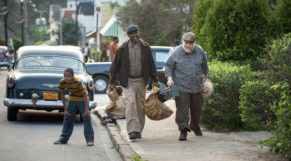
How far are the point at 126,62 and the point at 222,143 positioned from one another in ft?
7.02

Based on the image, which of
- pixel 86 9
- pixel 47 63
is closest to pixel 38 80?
pixel 47 63

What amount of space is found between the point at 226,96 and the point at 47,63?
5.10 metres

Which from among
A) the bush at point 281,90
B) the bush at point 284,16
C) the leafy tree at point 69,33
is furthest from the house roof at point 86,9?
the bush at point 281,90

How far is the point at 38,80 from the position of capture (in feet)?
39.1

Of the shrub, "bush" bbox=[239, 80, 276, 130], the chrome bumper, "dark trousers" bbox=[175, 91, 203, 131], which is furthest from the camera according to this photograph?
the chrome bumper

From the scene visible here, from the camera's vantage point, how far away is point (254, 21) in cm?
1145

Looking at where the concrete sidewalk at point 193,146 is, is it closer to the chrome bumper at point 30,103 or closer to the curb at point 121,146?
the curb at point 121,146

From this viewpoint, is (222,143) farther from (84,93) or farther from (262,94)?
(84,93)

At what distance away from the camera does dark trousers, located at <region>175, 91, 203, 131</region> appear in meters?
9.33

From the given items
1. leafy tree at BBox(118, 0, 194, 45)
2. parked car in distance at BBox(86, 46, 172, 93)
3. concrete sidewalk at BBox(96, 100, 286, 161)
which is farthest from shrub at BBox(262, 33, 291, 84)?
leafy tree at BBox(118, 0, 194, 45)

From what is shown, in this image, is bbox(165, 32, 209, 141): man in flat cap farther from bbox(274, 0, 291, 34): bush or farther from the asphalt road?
bbox(274, 0, 291, 34): bush

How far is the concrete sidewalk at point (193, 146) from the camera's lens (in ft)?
25.1

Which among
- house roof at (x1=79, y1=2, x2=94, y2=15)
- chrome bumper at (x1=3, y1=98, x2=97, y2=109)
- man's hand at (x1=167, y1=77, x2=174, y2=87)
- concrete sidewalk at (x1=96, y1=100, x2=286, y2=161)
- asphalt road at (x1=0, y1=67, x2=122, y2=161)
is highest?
house roof at (x1=79, y1=2, x2=94, y2=15)

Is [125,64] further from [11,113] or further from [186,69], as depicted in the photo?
[11,113]
